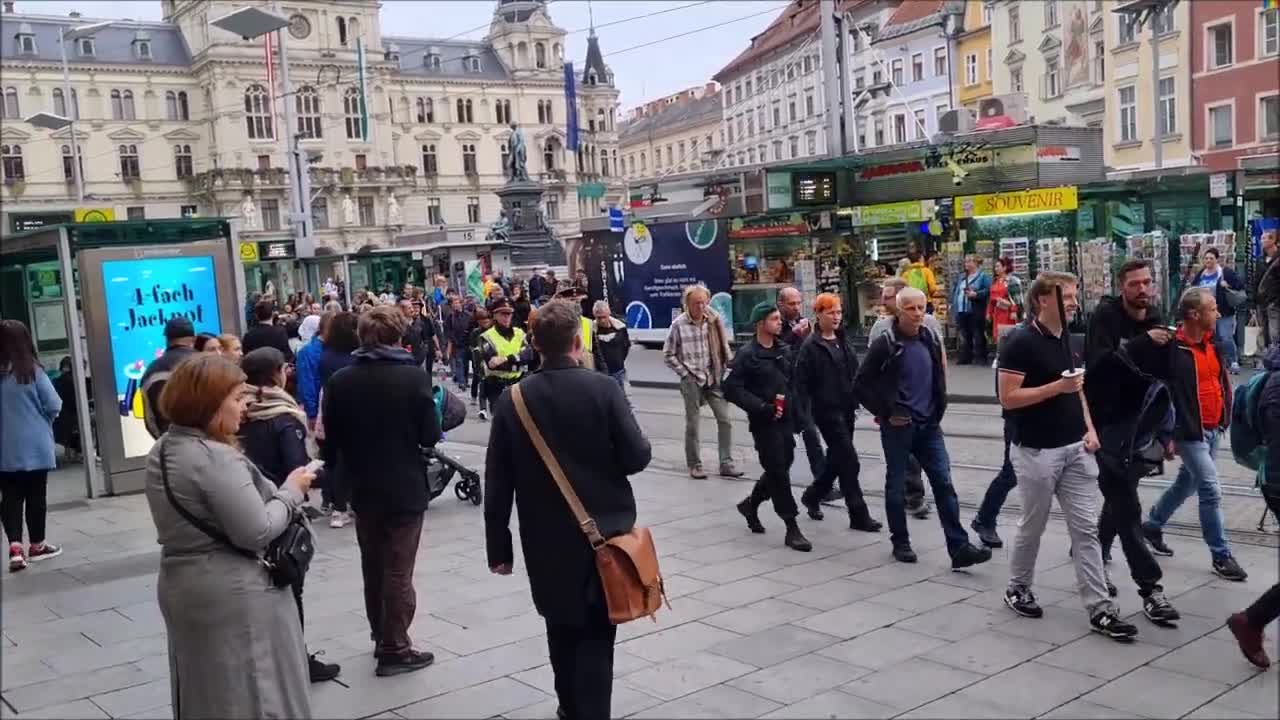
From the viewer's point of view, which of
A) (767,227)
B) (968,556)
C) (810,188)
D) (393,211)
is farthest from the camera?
(393,211)

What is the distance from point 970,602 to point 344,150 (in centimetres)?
7853

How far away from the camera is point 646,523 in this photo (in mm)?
9148

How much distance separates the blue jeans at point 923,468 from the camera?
279 inches

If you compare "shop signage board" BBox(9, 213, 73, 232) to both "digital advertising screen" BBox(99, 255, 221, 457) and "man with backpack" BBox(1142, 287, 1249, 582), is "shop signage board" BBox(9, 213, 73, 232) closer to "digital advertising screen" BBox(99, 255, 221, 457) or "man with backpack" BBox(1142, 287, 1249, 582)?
"digital advertising screen" BBox(99, 255, 221, 457)

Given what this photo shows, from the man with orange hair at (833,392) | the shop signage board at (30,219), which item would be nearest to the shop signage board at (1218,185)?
the man with orange hair at (833,392)

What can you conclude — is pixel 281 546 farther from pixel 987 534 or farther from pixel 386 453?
pixel 987 534

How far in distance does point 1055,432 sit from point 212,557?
4.09 m

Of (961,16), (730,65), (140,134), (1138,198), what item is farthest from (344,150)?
(1138,198)

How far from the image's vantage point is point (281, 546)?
151 inches

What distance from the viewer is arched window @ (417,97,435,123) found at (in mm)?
84750

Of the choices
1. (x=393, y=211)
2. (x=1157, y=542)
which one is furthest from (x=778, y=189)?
(x=393, y=211)

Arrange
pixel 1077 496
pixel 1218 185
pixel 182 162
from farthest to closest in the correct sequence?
pixel 182 162 < pixel 1218 185 < pixel 1077 496

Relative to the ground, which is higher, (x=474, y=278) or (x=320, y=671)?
(x=474, y=278)

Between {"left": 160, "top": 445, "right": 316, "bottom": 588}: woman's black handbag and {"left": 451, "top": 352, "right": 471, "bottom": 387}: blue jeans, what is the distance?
16.5 meters
